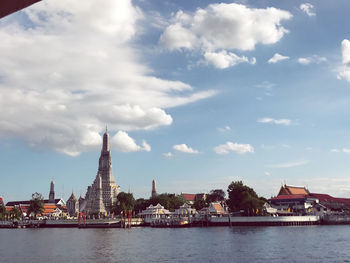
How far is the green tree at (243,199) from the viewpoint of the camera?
113125 millimetres

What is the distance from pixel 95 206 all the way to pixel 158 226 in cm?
7489

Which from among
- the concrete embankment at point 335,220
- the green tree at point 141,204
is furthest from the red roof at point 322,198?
the green tree at point 141,204

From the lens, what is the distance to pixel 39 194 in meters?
155

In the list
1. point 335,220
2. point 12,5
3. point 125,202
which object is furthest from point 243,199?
point 12,5

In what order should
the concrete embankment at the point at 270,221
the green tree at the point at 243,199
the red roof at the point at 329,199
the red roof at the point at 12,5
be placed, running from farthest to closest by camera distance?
the red roof at the point at 329,199 < the green tree at the point at 243,199 < the concrete embankment at the point at 270,221 < the red roof at the point at 12,5

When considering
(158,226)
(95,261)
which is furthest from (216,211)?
(95,261)

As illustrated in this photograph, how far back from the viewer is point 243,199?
380 feet

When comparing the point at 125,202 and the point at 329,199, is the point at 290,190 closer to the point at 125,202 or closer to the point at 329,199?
the point at 329,199

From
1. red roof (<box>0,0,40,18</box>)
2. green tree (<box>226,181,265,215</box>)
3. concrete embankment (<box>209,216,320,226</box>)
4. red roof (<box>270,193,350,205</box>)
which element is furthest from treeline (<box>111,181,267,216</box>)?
red roof (<box>0,0,40,18</box>)

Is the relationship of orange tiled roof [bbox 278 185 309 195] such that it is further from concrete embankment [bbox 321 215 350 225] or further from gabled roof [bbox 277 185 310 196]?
concrete embankment [bbox 321 215 350 225]

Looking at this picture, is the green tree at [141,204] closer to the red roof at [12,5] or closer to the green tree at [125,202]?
the green tree at [125,202]

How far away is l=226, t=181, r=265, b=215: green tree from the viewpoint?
371 ft

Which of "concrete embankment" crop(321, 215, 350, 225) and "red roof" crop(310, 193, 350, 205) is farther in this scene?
"red roof" crop(310, 193, 350, 205)

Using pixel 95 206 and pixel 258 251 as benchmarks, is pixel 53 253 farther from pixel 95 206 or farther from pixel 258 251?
pixel 95 206
